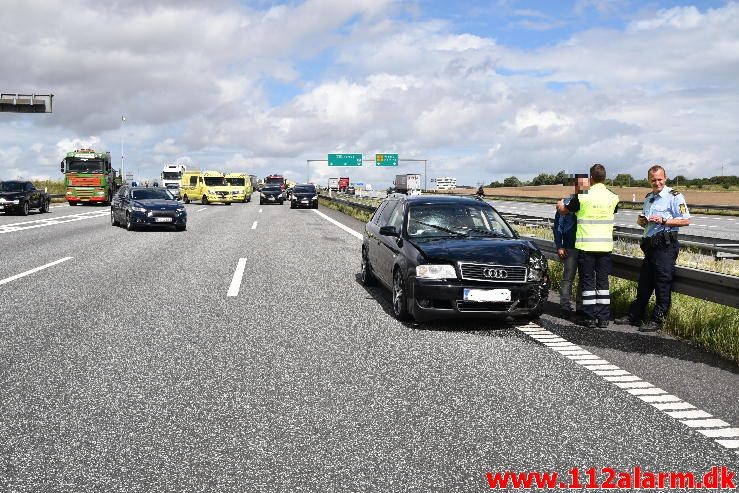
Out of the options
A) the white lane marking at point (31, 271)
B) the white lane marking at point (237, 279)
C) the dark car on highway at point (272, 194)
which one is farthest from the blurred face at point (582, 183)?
the dark car on highway at point (272, 194)

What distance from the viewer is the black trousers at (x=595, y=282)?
23.8ft

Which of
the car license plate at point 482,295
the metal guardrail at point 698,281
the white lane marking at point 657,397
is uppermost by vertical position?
the metal guardrail at point 698,281

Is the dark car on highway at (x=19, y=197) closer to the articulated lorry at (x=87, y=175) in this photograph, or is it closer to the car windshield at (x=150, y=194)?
the articulated lorry at (x=87, y=175)

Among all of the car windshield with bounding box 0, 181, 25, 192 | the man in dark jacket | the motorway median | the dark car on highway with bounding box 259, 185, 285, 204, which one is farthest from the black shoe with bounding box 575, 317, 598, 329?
the dark car on highway with bounding box 259, 185, 285, 204

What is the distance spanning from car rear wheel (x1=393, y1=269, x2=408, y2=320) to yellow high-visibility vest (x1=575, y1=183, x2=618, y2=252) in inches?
81.4

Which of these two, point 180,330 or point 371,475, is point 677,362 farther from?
point 180,330

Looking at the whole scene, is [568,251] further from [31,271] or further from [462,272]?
[31,271]

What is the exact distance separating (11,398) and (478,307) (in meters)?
4.32

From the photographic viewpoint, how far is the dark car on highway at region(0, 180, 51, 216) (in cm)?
2748

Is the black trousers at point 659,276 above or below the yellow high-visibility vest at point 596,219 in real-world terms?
below

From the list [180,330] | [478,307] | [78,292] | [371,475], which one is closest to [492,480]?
[371,475]

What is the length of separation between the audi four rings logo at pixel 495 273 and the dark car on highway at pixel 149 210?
1488cm

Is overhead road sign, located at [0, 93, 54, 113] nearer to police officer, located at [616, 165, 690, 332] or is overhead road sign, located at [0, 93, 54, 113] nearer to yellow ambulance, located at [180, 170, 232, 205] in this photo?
yellow ambulance, located at [180, 170, 232, 205]

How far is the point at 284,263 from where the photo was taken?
12422mm
